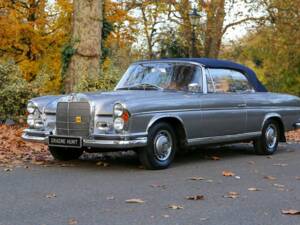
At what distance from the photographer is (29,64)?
2980 centimetres

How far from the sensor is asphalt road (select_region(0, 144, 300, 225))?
223 inches

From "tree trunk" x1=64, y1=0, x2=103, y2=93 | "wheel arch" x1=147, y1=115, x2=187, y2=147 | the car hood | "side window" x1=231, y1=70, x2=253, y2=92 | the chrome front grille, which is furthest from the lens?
"tree trunk" x1=64, y1=0, x2=103, y2=93

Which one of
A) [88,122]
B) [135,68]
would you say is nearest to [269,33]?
[135,68]

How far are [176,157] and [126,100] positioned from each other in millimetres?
2407

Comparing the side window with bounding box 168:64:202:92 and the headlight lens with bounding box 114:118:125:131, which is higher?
the side window with bounding box 168:64:202:92

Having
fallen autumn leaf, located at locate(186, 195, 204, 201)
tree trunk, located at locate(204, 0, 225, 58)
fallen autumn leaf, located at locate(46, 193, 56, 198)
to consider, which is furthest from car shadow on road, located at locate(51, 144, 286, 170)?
tree trunk, located at locate(204, 0, 225, 58)

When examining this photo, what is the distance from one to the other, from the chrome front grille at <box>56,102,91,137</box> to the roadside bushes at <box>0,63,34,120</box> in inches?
265

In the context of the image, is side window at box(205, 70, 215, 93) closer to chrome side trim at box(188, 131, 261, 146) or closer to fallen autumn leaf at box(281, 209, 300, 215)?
chrome side trim at box(188, 131, 261, 146)

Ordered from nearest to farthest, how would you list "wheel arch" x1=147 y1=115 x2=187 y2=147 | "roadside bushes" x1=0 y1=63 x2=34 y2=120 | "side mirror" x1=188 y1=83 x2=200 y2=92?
"wheel arch" x1=147 y1=115 x2=187 y2=147 < "side mirror" x1=188 y1=83 x2=200 y2=92 < "roadside bushes" x1=0 y1=63 x2=34 y2=120

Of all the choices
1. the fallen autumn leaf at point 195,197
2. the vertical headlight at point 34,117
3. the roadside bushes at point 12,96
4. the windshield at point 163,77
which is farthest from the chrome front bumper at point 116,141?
the roadside bushes at point 12,96

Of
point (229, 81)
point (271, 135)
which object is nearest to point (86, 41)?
point (229, 81)

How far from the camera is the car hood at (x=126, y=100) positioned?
835cm

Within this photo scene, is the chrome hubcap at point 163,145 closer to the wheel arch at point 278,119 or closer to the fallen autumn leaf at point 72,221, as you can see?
the wheel arch at point 278,119

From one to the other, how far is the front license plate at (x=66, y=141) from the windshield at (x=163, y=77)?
170 cm
